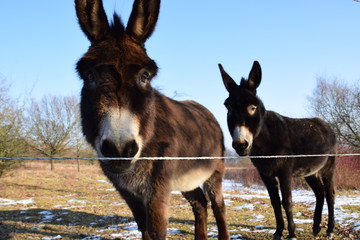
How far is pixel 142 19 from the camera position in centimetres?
234

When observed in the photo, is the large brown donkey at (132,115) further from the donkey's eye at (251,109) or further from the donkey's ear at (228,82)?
the donkey's ear at (228,82)

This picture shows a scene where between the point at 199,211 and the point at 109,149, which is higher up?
the point at 109,149

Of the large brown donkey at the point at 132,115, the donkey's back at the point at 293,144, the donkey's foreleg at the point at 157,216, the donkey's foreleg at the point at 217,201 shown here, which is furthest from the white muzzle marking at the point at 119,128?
the donkey's back at the point at 293,144

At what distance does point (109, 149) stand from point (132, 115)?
0.28 metres

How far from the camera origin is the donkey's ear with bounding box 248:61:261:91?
486 cm

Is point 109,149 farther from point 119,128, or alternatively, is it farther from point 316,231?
point 316,231

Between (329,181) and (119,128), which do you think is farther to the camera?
(329,181)

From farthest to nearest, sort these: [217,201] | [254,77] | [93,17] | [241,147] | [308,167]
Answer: [308,167] < [254,77] < [241,147] < [217,201] < [93,17]

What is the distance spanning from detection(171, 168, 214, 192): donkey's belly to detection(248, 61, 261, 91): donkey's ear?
70.4 inches

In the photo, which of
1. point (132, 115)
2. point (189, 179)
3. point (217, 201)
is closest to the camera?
point (132, 115)

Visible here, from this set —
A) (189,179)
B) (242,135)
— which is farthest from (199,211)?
(242,135)

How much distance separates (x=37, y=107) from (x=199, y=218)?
28.2m

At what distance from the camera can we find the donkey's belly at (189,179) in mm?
2924

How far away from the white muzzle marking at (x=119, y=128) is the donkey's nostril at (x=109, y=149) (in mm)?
18
